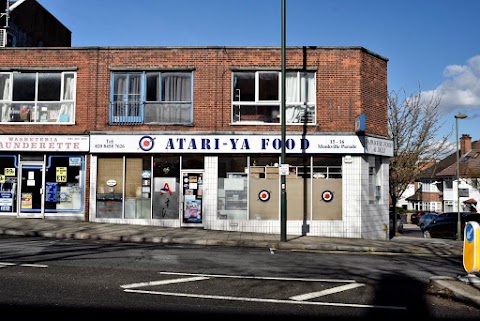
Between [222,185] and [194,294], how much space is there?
10190mm

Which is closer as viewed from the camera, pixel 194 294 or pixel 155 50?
pixel 194 294

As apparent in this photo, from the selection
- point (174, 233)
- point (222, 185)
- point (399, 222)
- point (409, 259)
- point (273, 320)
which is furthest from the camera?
point (399, 222)

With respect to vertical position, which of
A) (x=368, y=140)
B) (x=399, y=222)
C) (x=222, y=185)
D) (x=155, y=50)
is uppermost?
(x=155, y=50)

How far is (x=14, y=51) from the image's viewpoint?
715 inches

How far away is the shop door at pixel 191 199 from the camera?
682 inches

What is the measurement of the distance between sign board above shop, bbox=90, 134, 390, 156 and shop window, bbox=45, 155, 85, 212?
1.11 m

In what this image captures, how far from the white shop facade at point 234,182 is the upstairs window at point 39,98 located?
1979 millimetres

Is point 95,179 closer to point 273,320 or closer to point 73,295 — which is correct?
point 73,295

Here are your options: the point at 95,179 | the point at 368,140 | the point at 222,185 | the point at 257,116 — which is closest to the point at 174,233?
the point at 222,185

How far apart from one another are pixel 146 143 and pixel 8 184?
564 cm

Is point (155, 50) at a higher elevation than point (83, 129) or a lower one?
higher

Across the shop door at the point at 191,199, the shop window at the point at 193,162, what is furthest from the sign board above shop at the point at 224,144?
the shop door at the point at 191,199

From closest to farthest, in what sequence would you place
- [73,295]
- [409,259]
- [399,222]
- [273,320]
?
[273,320]
[73,295]
[409,259]
[399,222]

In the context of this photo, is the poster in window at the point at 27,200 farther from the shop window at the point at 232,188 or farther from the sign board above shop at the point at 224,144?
the shop window at the point at 232,188
